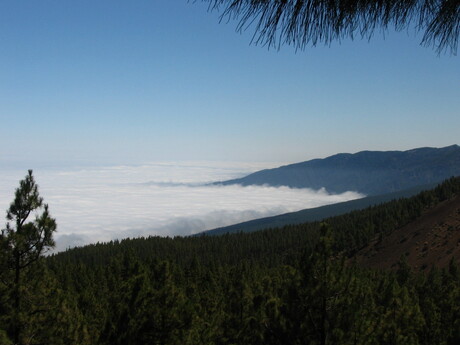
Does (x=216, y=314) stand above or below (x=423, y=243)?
above

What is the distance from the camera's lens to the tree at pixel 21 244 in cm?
1590

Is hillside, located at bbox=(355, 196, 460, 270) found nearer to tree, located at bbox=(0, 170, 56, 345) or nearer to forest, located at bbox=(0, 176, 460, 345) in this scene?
forest, located at bbox=(0, 176, 460, 345)

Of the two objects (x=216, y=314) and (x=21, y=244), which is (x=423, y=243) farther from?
(x=21, y=244)

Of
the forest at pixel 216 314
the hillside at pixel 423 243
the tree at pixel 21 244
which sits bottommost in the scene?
the hillside at pixel 423 243

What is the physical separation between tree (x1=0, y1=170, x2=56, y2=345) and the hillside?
130m

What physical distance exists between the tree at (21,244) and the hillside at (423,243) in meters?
130

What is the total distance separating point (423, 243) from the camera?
152m

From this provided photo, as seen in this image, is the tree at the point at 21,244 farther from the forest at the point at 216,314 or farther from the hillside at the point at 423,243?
the hillside at the point at 423,243

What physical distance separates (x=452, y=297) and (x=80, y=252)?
186 meters

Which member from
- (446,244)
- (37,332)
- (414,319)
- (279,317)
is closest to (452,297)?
(414,319)

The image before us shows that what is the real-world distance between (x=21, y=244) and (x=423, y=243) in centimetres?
16473

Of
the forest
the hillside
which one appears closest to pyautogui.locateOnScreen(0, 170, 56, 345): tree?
the forest

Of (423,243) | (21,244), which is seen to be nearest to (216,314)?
(21,244)

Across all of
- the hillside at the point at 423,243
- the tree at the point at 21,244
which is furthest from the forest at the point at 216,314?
the hillside at the point at 423,243
